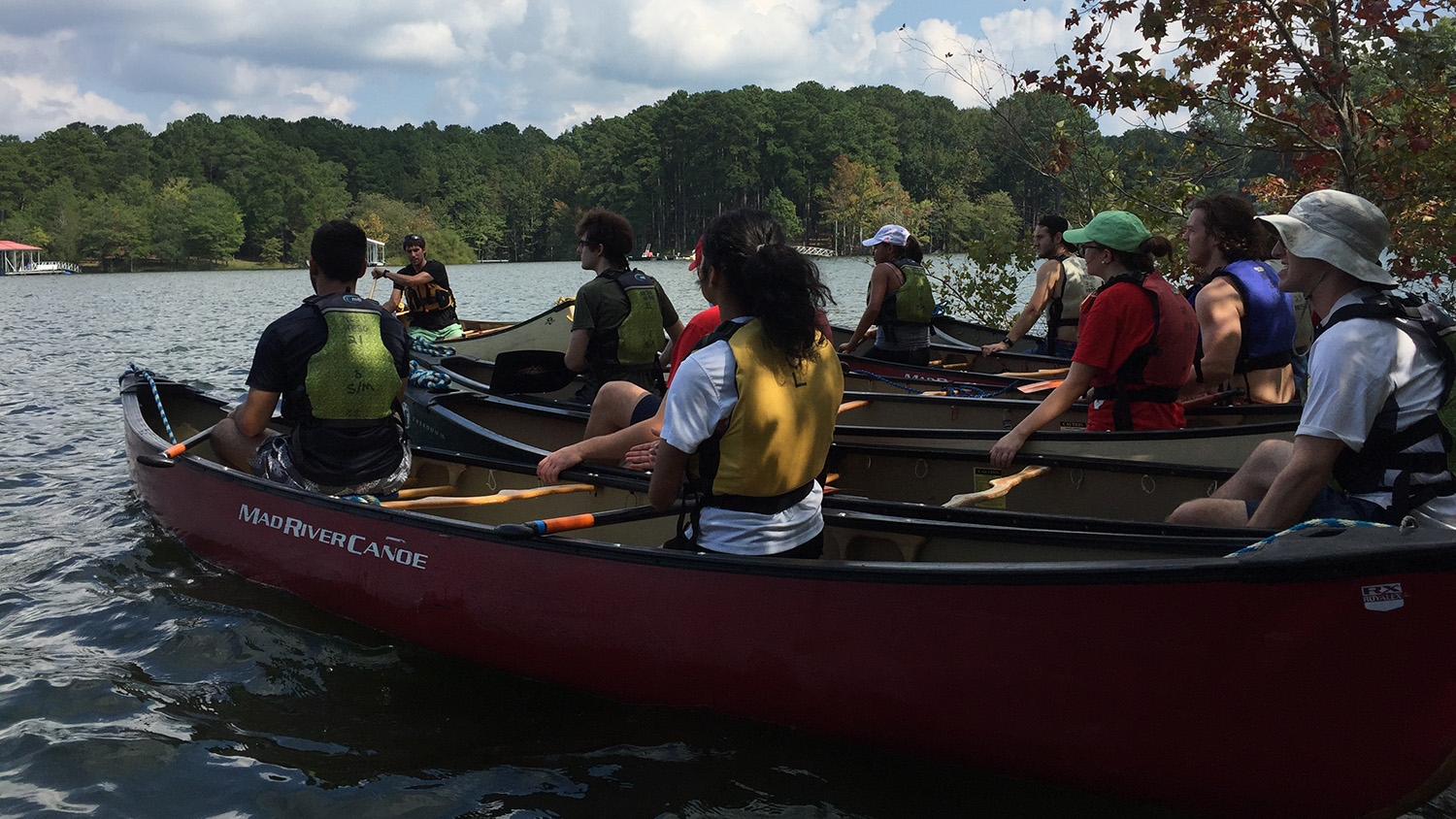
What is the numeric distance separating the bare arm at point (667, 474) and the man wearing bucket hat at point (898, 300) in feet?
19.6

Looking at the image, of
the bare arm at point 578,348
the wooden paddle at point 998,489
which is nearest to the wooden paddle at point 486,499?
the bare arm at point 578,348

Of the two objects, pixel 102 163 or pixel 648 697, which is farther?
pixel 102 163

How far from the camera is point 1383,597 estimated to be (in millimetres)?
2869

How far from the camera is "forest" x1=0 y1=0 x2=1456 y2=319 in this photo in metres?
8.20

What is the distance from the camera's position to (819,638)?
12.4 feet

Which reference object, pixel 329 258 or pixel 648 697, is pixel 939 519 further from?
pixel 329 258

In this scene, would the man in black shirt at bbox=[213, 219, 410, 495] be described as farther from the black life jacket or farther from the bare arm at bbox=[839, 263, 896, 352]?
the bare arm at bbox=[839, 263, 896, 352]

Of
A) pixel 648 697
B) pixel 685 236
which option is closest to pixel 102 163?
pixel 685 236

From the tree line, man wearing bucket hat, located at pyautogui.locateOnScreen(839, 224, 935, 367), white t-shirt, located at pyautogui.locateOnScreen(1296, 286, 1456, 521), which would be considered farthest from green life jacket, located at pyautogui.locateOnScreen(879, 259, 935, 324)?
the tree line

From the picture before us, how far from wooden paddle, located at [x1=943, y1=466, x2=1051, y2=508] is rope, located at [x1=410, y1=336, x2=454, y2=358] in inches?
284

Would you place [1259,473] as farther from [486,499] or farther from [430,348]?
[430,348]

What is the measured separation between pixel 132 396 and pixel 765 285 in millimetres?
6848

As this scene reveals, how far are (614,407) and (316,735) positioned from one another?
7.07 ft

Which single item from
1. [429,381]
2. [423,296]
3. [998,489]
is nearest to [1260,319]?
[998,489]
